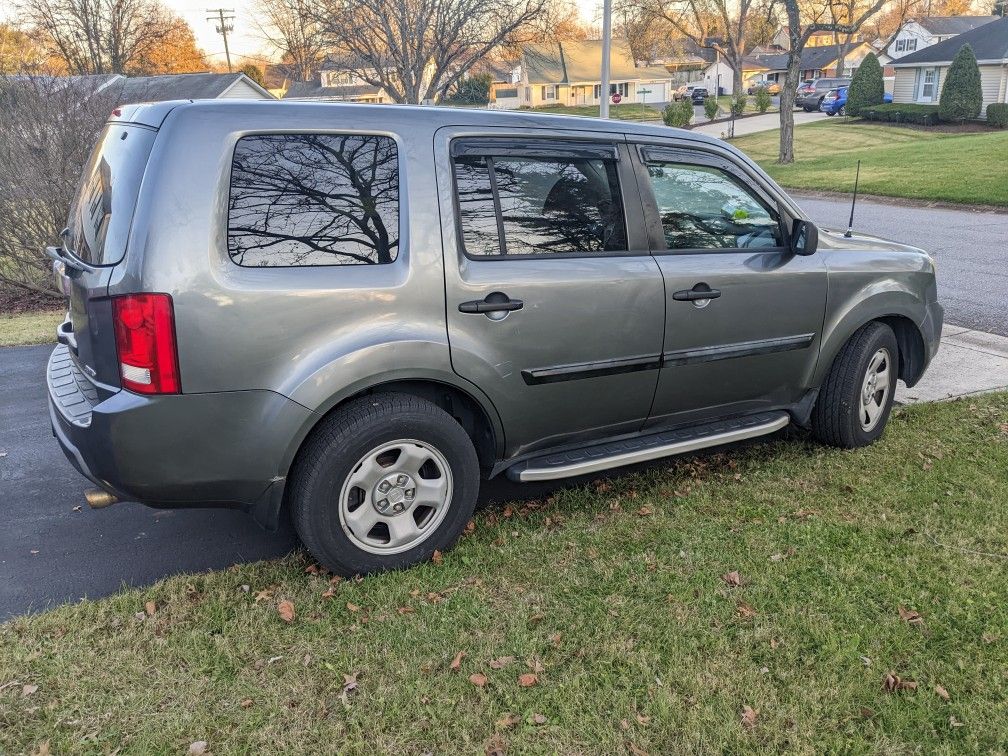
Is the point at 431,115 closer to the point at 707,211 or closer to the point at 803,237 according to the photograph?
the point at 707,211

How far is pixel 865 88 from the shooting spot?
46062mm

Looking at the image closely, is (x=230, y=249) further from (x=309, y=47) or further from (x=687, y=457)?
(x=309, y=47)

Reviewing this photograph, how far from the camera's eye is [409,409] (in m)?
3.61

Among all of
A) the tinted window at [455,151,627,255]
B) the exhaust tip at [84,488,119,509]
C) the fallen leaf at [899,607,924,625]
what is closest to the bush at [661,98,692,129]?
the tinted window at [455,151,627,255]

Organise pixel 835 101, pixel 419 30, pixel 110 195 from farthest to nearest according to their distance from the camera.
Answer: pixel 835 101 → pixel 419 30 → pixel 110 195

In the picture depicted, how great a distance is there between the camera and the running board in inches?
159

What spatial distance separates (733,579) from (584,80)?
252 feet

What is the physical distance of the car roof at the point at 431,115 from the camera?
3.30 m

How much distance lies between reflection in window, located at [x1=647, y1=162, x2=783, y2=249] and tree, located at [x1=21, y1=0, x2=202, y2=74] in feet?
170

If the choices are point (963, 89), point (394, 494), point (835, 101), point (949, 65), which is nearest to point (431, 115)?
point (394, 494)

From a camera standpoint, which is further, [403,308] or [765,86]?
[765,86]

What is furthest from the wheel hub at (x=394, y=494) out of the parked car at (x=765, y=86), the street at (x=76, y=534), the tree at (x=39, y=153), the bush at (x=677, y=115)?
the parked car at (x=765, y=86)

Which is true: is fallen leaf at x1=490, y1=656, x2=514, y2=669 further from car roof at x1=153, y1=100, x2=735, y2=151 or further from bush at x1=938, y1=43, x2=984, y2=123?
bush at x1=938, y1=43, x2=984, y2=123

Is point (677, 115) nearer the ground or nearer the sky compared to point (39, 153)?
nearer the sky
